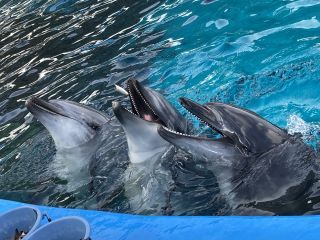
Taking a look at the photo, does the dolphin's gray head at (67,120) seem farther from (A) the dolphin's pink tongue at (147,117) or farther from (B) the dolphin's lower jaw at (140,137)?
(A) the dolphin's pink tongue at (147,117)

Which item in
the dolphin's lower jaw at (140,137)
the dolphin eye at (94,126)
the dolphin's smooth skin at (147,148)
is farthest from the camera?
the dolphin eye at (94,126)

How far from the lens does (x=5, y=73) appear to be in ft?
33.8

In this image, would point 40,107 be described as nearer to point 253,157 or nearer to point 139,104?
point 139,104

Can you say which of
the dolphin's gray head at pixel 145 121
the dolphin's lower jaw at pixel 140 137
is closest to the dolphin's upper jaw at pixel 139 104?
the dolphin's gray head at pixel 145 121

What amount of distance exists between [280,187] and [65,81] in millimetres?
5638

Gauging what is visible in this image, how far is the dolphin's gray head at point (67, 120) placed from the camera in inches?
203

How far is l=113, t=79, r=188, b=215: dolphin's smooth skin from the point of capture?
14.7ft

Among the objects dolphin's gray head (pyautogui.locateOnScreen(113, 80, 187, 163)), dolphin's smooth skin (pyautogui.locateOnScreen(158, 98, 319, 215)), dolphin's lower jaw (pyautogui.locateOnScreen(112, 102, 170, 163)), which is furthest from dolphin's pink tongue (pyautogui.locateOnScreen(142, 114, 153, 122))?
dolphin's smooth skin (pyautogui.locateOnScreen(158, 98, 319, 215))

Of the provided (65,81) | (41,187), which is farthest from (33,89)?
(41,187)

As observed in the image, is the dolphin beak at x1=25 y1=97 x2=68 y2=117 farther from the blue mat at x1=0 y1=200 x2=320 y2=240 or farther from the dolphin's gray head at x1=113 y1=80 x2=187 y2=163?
the blue mat at x1=0 y1=200 x2=320 y2=240

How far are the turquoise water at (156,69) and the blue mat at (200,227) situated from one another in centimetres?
57

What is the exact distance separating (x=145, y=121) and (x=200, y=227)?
1.23 meters

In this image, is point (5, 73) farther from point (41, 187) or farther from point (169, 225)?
point (169, 225)

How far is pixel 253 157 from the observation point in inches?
156
